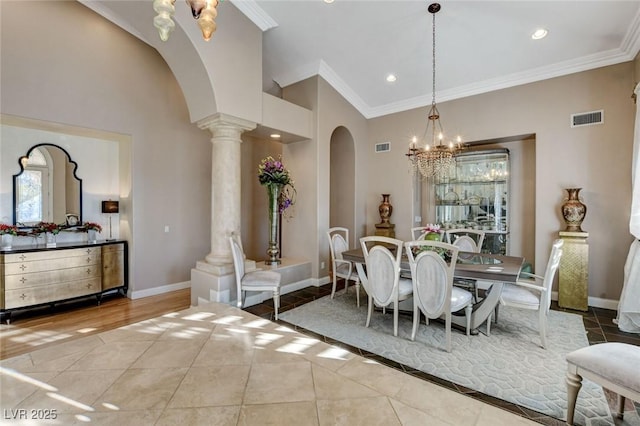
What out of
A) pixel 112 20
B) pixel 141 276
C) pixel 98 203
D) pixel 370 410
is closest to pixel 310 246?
pixel 141 276

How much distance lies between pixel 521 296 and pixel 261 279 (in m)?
2.96

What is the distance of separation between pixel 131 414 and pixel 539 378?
296 centimetres

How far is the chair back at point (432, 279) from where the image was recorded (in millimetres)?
2814

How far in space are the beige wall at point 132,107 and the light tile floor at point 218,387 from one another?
3.03m

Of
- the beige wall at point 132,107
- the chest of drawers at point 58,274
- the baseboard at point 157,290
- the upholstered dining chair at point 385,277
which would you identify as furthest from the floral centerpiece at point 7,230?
the upholstered dining chair at point 385,277

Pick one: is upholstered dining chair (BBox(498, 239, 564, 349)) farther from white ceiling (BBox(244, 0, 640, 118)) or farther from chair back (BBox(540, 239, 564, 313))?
white ceiling (BBox(244, 0, 640, 118))

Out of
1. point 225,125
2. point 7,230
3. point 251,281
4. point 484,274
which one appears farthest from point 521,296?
point 7,230

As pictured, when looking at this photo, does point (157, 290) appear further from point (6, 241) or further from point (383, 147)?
point (383, 147)

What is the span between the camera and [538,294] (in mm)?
3312

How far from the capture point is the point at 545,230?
4.51 m

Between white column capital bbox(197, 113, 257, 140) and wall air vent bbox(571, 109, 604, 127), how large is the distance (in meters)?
4.70

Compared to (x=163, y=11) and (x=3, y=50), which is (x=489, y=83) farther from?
(x=3, y=50)

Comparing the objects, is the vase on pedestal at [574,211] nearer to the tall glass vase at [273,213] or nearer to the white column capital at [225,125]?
the tall glass vase at [273,213]

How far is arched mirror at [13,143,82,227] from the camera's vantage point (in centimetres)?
414
